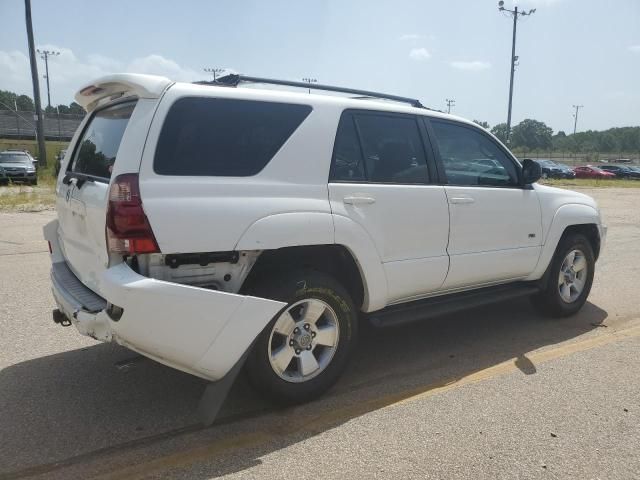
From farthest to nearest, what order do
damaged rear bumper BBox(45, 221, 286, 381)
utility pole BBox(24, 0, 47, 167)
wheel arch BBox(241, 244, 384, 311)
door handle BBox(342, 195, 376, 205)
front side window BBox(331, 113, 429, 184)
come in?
utility pole BBox(24, 0, 47, 167)
front side window BBox(331, 113, 429, 184)
door handle BBox(342, 195, 376, 205)
wheel arch BBox(241, 244, 384, 311)
damaged rear bumper BBox(45, 221, 286, 381)

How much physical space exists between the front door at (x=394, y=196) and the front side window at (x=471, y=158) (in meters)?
0.22

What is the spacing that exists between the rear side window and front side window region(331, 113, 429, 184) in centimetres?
40

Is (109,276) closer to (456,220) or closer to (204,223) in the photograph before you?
(204,223)

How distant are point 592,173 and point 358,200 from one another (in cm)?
4921

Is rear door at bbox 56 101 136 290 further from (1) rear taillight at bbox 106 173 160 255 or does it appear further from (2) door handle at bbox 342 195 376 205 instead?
(2) door handle at bbox 342 195 376 205

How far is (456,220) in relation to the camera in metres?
4.14

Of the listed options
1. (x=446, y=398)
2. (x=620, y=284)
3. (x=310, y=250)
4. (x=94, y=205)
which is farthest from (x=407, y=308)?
(x=620, y=284)

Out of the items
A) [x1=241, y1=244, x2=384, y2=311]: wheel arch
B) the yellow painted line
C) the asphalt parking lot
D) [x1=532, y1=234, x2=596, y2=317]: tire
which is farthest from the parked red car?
[x1=241, y1=244, x2=384, y2=311]: wheel arch

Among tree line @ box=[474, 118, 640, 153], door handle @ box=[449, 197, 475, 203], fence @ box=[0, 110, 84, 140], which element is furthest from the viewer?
tree line @ box=[474, 118, 640, 153]

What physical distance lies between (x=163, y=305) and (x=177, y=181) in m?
0.65

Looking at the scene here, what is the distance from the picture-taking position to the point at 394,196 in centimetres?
376

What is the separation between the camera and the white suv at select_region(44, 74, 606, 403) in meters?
2.90

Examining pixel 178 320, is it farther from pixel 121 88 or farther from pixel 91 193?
pixel 121 88

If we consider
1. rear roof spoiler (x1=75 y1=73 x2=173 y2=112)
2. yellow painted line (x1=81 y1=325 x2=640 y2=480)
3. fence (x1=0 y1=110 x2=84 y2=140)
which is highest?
fence (x1=0 y1=110 x2=84 y2=140)
